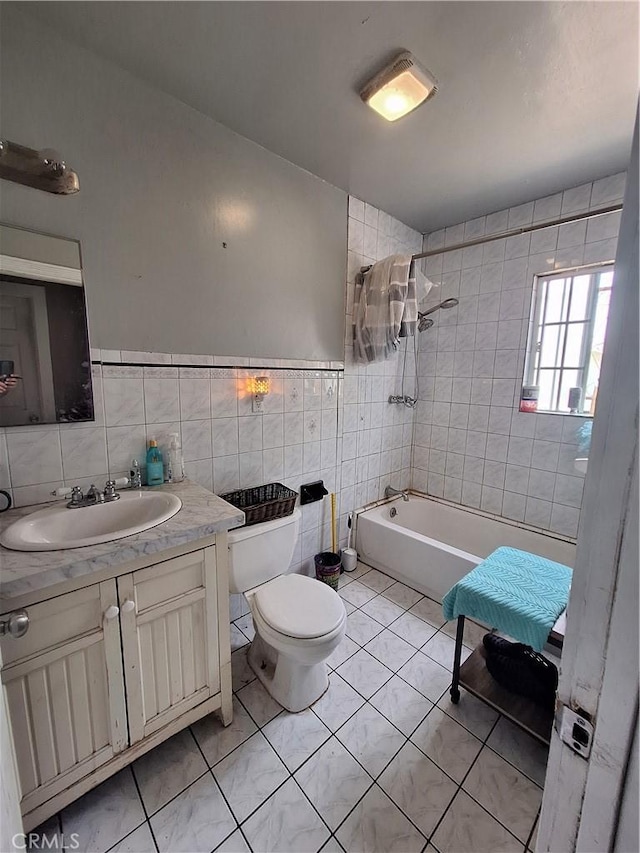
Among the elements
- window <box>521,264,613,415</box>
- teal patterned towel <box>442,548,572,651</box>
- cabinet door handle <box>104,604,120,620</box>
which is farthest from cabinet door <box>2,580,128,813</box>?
window <box>521,264,613,415</box>

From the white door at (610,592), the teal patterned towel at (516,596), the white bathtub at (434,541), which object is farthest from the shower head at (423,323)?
the white door at (610,592)

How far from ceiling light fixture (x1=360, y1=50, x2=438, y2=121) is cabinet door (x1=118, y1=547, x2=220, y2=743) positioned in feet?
6.20

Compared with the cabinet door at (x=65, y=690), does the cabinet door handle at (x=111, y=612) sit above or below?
above

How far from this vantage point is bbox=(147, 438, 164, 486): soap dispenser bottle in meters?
1.51

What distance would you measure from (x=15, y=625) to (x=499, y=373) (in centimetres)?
273

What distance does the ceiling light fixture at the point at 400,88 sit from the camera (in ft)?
4.20

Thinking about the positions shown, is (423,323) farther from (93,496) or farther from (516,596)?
(93,496)

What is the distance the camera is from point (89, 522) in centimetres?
128

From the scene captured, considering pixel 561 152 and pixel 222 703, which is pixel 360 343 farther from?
pixel 222 703

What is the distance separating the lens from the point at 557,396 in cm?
231

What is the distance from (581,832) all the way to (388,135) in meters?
2.27

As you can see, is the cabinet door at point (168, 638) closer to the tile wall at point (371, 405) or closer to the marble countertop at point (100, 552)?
the marble countertop at point (100, 552)

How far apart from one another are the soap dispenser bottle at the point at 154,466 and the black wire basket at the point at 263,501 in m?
0.36

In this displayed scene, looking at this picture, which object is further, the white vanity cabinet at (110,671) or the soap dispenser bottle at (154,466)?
the soap dispenser bottle at (154,466)
